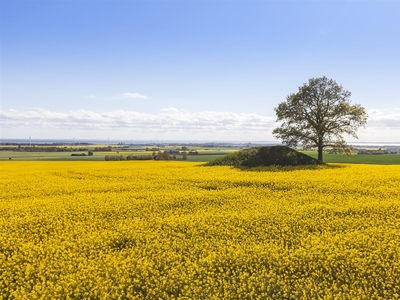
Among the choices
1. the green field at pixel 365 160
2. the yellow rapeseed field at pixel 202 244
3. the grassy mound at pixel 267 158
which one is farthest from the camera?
the green field at pixel 365 160

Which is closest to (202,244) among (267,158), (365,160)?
(267,158)

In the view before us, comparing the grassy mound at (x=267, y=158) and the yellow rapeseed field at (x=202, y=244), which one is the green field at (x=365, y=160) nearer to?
the grassy mound at (x=267, y=158)

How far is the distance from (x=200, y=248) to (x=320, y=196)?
8.42 metres

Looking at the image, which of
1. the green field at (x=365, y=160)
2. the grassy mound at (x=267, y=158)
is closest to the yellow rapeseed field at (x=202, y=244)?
the grassy mound at (x=267, y=158)

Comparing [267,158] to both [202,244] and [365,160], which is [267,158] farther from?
[365,160]

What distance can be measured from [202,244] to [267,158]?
20.5 m

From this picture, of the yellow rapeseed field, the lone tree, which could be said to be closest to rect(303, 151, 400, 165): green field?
the lone tree

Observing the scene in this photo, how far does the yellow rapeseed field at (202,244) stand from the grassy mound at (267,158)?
1174cm

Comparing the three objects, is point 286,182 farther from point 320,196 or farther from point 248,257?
point 248,257

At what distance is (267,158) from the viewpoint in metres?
28.7

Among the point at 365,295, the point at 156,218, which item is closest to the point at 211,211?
the point at 156,218

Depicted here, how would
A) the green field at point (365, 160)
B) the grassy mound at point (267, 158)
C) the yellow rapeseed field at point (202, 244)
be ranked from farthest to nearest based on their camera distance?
the green field at point (365, 160)
the grassy mound at point (267, 158)
the yellow rapeseed field at point (202, 244)

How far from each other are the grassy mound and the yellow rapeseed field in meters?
11.7

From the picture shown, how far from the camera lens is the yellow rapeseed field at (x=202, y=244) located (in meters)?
7.17
